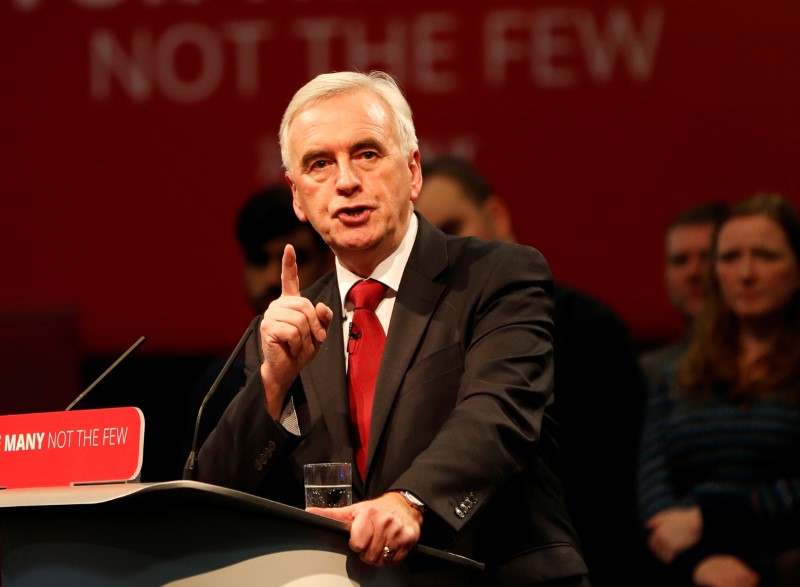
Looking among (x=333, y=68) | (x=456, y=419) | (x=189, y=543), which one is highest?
(x=333, y=68)

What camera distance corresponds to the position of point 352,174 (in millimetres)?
2197

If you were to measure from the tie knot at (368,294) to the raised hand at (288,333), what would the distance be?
0.25m

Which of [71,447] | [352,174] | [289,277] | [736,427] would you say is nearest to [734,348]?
[736,427]

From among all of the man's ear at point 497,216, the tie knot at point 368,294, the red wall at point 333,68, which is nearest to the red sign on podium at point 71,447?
the tie knot at point 368,294

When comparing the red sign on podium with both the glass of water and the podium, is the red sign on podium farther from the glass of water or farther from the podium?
the glass of water

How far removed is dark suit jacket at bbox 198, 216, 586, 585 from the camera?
193 centimetres

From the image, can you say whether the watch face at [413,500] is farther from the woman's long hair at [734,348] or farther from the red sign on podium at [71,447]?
the woman's long hair at [734,348]

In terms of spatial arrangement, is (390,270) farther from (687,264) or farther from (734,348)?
(687,264)

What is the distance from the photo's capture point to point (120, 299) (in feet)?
15.2

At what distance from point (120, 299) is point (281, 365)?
2802 millimetres

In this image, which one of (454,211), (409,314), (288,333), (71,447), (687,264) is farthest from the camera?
(687,264)

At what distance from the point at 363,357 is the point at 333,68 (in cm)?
251

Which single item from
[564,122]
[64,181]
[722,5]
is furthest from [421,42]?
[64,181]

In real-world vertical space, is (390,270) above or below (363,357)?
above
